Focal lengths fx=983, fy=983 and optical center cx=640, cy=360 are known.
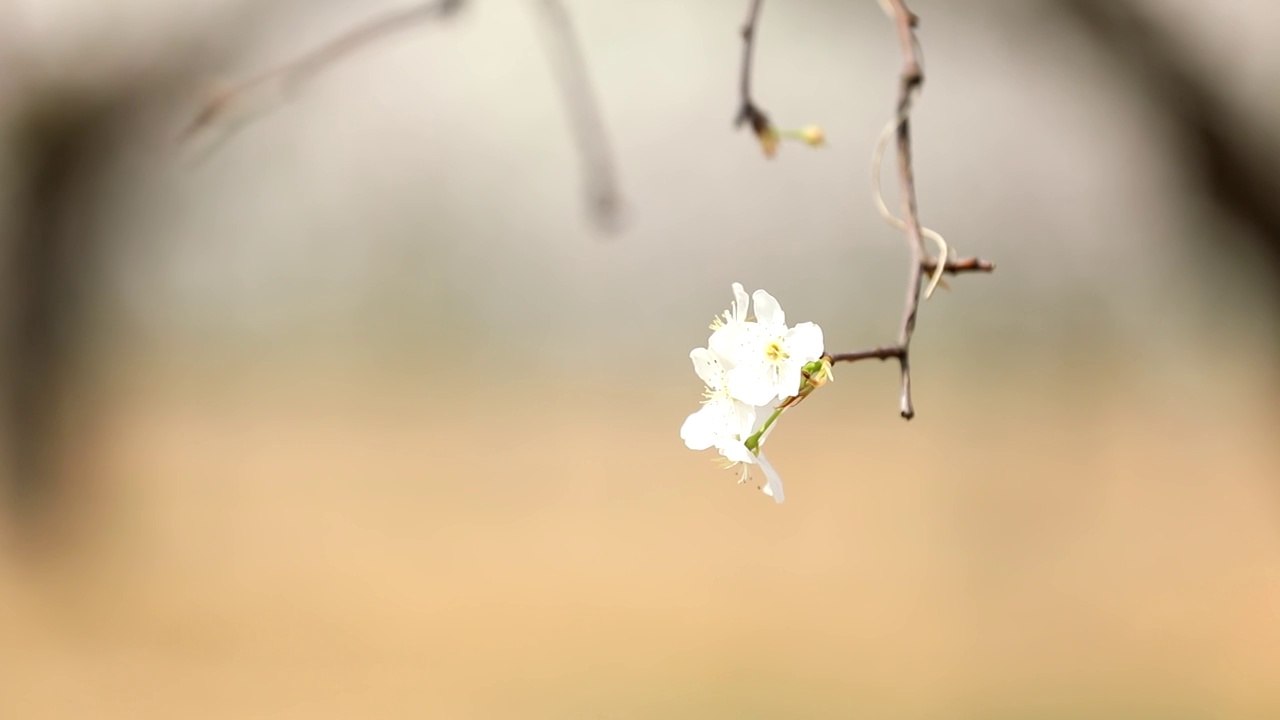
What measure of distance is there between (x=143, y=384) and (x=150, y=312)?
0.12 m

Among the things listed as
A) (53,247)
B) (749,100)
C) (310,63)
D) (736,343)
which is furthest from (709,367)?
(53,247)

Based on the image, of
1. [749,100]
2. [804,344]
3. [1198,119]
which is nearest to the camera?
[804,344]

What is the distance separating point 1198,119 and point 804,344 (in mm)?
980

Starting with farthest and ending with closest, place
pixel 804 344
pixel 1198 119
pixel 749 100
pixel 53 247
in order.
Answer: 1. pixel 53 247
2. pixel 1198 119
3. pixel 749 100
4. pixel 804 344

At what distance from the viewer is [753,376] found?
0.27 metres

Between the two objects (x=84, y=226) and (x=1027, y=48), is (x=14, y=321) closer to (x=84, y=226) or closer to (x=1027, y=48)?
(x=84, y=226)

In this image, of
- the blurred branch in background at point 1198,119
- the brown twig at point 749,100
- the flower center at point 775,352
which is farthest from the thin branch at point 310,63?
the blurred branch in background at point 1198,119

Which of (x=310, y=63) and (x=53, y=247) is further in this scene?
(x=53, y=247)

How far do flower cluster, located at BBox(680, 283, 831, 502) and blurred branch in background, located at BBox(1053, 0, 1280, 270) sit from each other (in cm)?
94

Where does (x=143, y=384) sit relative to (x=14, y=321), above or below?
below

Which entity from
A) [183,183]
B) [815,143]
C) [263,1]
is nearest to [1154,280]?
[815,143]

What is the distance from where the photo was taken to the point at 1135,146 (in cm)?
126

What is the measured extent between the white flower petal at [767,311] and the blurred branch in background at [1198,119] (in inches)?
37.1

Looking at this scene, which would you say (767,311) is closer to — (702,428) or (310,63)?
(702,428)
